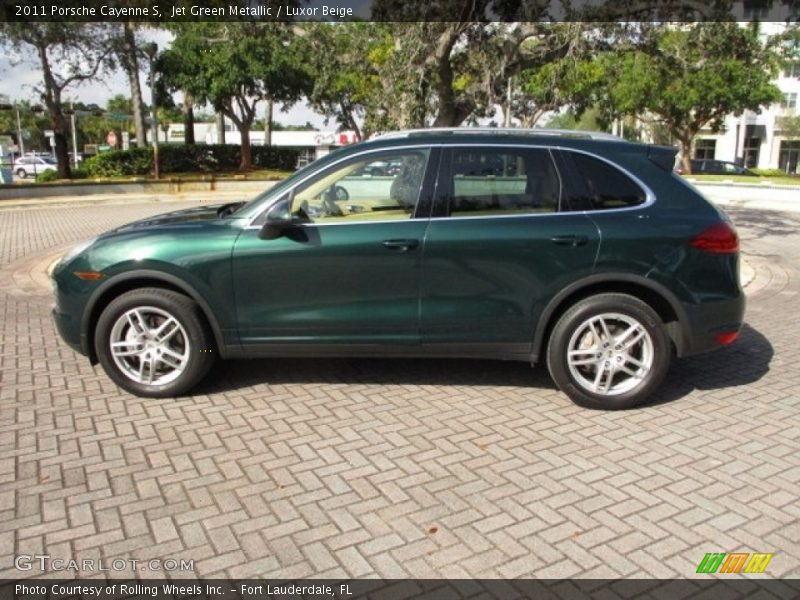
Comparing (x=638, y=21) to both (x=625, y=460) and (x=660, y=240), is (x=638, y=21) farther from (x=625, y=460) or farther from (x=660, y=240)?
(x=625, y=460)

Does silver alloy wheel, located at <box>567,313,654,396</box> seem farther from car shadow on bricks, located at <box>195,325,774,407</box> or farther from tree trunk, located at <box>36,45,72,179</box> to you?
tree trunk, located at <box>36,45,72,179</box>

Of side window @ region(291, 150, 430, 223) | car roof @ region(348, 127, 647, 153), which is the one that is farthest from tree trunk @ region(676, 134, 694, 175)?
side window @ region(291, 150, 430, 223)

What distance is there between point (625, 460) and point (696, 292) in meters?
1.31

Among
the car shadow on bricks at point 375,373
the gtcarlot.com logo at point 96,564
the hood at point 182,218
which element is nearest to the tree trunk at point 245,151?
the hood at point 182,218

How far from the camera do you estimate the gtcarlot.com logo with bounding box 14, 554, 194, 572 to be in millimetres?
2777

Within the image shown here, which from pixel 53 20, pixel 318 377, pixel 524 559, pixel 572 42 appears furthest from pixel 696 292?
pixel 53 20

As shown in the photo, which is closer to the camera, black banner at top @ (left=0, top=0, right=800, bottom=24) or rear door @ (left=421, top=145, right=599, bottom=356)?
rear door @ (left=421, top=145, right=599, bottom=356)

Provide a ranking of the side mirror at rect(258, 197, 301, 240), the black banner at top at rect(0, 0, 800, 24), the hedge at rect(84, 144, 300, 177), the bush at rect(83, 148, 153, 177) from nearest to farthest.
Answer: the side mirror at rect(258, 197, 301, 240) < the black banner at top at rect(0, 0, 800, 24) < the bush at rect(83, 148, 153, 177) < the hedge at rect(84, 144, 300, 177)

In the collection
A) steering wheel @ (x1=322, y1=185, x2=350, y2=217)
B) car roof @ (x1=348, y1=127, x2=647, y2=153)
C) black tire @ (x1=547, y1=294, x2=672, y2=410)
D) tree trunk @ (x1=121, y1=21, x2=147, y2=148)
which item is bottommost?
black tire @ (x1=547, y1=294, x2=672, y2=410)

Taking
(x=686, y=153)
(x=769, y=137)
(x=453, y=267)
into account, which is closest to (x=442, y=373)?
(x=453, y=267)

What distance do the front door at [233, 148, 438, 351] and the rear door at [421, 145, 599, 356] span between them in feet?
0.46

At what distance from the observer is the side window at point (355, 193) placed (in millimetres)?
4410

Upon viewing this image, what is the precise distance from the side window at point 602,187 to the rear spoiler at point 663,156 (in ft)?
0.80

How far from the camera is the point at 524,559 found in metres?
2.86
